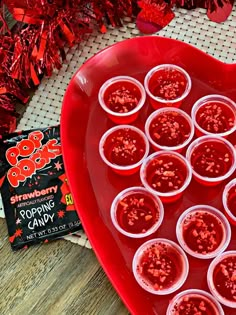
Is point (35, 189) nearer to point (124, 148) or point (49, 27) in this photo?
point (124, 148)

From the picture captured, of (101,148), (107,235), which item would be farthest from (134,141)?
(107,235)

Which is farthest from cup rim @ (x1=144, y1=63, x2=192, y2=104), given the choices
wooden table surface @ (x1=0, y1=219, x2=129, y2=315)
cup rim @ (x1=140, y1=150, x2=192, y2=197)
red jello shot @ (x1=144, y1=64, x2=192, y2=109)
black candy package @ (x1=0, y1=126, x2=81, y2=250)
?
wooden table surface @ (x1=0, y1=219, x2=129, y2=315)

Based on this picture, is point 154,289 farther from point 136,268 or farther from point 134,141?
point 134,141

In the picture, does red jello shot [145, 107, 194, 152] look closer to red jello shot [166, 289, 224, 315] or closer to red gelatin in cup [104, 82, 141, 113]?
red gelatin in cup [104, 82, 141, 113]

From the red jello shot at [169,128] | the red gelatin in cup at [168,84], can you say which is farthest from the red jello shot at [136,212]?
the red gelatin in cup at [168,84]

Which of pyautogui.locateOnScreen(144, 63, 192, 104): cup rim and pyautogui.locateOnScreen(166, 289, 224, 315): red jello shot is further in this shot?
pyautogui.locateOnScreen(144, 63, 192, 104): cup rim

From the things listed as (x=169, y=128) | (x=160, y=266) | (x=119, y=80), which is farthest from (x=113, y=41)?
(x=160, y=266)
